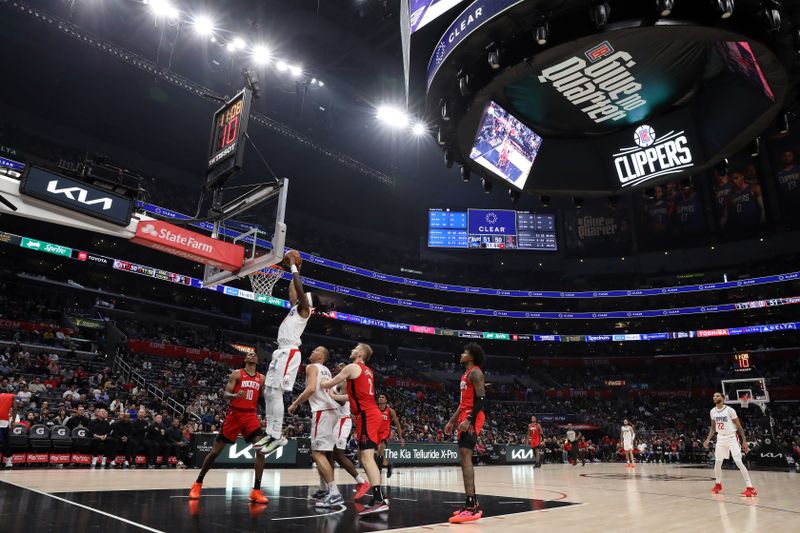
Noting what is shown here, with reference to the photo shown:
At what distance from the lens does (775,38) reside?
25.7 ft

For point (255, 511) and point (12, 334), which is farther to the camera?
point (12, 334)

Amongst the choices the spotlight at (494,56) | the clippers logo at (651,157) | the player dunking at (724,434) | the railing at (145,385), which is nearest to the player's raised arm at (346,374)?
the spotlight at (494,56)

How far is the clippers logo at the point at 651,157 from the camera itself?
10555mm

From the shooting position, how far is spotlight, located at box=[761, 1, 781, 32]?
743cm

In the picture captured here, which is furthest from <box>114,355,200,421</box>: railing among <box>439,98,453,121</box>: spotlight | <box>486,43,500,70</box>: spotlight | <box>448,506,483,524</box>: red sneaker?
<box>486,43,500,70</box>: spotlight

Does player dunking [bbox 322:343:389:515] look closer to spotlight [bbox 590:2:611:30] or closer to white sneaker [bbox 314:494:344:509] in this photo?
white sneaker [bbox 314:494:344:509]

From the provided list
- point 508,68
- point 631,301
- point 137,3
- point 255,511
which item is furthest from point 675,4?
point 631,301

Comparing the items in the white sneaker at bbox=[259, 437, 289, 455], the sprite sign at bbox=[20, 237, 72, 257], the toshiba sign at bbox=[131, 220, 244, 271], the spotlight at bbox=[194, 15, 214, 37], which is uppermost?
the spotlight at bbox=[194, 15, 214, 37]

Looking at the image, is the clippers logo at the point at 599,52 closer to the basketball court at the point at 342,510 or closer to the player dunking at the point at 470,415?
the player dunking at the point at 470,415

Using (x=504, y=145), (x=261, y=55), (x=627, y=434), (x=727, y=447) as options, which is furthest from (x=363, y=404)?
(x=261, y=55)

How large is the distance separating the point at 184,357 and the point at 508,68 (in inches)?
1014

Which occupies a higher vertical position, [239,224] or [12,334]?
[239,224]

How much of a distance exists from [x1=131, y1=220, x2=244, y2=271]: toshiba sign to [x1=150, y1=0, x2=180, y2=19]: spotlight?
16.4m

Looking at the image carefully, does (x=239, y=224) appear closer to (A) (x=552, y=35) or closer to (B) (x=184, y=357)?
(B) (x=184, y=357)
